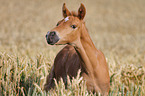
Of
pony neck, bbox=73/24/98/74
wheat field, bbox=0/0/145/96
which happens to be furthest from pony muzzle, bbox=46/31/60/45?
wheat field, bbox=0/0/145/96

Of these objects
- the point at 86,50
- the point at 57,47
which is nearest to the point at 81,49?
the point at 86,50

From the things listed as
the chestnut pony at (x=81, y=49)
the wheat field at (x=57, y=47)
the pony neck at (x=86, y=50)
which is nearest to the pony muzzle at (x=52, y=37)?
the chestnut pony at (x=81, y=49)

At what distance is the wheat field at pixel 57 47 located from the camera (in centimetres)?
300

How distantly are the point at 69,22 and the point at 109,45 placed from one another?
811cm

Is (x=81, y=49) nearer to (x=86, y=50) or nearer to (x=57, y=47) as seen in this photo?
(x=86, y=50)

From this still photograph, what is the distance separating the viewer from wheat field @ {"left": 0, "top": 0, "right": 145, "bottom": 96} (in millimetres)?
2998

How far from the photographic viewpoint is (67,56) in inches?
129

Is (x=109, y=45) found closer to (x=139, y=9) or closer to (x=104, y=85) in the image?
(x=104, y=85)

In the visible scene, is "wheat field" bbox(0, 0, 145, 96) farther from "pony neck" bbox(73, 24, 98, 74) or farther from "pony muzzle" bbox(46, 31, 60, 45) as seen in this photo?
"pony muzzle" bbox(46, 31, 60, 45)

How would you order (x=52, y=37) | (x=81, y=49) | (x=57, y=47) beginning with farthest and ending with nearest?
(x=57, y=47) → (x=81, y=49) → (x=52, y=37)

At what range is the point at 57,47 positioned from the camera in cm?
849

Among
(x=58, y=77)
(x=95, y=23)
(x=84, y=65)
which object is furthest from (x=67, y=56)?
(x=95, y=23)

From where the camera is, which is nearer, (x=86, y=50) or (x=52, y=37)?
(x=52, y=37)

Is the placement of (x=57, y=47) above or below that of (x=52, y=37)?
below
